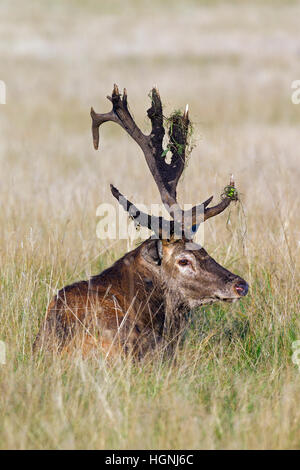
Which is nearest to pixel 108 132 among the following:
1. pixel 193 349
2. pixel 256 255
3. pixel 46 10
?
pixel 256 255

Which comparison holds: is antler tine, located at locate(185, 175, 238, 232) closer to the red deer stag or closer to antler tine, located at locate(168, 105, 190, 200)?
the red deer stag

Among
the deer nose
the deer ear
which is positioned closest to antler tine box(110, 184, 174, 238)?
the deer ear

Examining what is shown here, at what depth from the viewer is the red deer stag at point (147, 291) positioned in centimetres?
500

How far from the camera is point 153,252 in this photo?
5316 millimetres

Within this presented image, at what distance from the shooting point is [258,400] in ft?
14.8

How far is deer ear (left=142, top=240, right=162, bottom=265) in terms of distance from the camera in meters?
5.30

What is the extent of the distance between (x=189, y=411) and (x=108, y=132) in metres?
14.2

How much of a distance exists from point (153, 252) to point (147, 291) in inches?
11.7

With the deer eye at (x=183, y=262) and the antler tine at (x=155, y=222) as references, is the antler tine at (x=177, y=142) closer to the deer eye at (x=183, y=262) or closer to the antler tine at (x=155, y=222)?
the antler tine at (x=155, y=222)

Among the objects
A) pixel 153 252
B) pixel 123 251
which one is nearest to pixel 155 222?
pixel 153 252

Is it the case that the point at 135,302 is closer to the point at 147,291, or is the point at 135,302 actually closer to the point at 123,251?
the point at 147,291

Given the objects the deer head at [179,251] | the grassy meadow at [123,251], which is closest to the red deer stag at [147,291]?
the deer head at [179,251]
